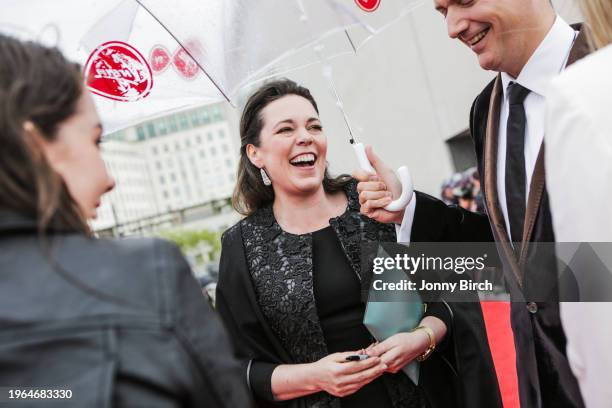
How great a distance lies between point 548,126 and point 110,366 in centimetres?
95

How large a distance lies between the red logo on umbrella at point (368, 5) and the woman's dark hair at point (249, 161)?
544mm

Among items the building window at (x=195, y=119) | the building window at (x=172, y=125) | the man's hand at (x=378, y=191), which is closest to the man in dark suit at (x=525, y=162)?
the man's hand at (x=378, y=191)

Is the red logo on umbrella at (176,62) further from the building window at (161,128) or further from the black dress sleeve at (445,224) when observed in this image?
the building window at (161,128)

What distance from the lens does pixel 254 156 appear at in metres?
3.23

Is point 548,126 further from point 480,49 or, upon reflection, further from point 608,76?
point 480,49

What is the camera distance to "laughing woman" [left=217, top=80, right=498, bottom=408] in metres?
2.73

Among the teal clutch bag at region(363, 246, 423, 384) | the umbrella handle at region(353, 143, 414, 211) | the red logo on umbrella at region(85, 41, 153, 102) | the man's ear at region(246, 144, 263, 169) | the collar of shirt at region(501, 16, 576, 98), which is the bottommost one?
the teal clutch bag at region(363, 246, 423, 384)

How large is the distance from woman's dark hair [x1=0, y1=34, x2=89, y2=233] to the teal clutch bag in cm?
164

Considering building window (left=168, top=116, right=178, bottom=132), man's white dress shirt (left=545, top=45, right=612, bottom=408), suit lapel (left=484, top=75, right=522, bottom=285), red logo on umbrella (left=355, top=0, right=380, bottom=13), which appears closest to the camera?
man's white dress shirt (left=545, top=45, right=612, bottom=408)

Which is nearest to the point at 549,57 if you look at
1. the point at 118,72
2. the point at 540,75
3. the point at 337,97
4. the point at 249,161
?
the point at 540,75

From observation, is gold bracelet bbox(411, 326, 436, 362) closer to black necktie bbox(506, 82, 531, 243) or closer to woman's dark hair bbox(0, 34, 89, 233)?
black necktie bbox(506, 82, 531, 243)

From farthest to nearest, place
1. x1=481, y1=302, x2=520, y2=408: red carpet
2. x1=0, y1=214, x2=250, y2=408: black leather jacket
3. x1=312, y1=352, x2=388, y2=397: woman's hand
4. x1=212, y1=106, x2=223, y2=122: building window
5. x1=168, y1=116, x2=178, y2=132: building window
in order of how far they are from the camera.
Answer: x1=168, y1=116, x2=178, y2=132: building window
x1=212, y1=106, x2=223, y2=122: building window
x1=481, y1=302, x2=520, y2=408: red carpet
x1=312, y1=352, x2=388, y2=397: woman's hand
x1=0, y1=214, x2=250, y2=408: black leather jacket

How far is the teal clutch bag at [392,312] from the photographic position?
8.98 ft

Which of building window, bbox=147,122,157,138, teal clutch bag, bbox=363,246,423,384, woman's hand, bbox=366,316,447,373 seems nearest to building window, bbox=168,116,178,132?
building window, bbox=147,122,157,138
